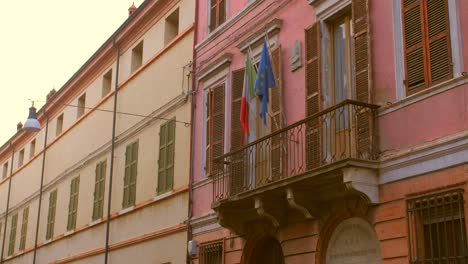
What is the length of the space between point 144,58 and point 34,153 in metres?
12.3

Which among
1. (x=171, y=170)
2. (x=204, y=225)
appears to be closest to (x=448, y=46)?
(x=204, y=225)

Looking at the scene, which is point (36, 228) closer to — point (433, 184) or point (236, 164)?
point (236, 164)

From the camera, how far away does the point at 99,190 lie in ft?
70.2

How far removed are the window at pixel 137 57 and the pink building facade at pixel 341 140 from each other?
559 cm

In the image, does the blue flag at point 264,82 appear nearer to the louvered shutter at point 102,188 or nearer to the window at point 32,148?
the louvered shutter at point 102,188

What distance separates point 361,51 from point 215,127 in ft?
17.1

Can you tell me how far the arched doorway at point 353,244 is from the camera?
35.3 feet

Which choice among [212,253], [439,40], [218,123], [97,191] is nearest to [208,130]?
[218,123]

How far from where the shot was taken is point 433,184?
9.52m

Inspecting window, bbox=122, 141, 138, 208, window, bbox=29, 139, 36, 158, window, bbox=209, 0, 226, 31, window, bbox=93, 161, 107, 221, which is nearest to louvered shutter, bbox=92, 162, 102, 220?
window, bbox=93, 161, 107, 221

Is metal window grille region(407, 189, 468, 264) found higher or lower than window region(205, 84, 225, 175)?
lower

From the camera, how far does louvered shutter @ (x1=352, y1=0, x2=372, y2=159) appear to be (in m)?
10.7

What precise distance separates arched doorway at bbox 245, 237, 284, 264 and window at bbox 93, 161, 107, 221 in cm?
814

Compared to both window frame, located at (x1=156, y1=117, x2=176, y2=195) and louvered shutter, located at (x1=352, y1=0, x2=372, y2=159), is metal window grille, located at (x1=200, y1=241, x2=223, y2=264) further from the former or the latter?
louvered shutter, located at (x1=352, y1=0, x2=372, y2=159)
